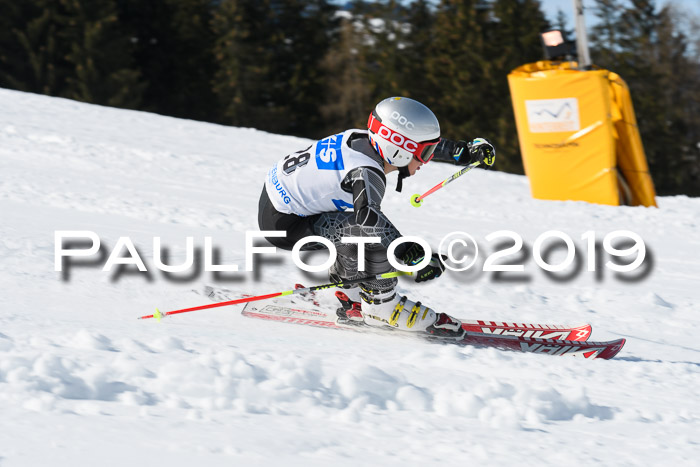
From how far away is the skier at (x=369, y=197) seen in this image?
4016 mm

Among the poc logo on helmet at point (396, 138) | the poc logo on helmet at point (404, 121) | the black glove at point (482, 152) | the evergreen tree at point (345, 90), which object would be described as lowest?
the black glove at point (482, 152)

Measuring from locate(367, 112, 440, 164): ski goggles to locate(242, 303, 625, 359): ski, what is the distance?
0.95 metres

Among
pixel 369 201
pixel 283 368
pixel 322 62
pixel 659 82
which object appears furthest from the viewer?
pixel 322 62

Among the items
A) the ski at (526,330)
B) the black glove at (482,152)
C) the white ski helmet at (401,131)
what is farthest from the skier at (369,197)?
the black glove at (482,152)

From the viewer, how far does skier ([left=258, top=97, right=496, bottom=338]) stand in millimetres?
4016

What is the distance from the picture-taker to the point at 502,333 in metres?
4.42

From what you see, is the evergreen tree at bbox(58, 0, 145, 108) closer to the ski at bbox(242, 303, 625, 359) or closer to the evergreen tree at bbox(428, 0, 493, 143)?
the evergreen tree at bbox(428, 0, 493, 143)

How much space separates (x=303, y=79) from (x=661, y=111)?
47.1 ft

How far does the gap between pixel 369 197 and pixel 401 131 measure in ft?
1.39

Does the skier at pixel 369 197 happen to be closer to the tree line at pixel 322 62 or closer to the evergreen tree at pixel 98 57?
the tree line at pixel 322 62

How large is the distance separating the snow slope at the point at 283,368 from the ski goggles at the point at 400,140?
991 mm

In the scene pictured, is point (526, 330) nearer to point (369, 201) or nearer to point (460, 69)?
point (369, 201)

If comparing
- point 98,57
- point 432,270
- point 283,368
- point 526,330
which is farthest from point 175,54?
point 283,368

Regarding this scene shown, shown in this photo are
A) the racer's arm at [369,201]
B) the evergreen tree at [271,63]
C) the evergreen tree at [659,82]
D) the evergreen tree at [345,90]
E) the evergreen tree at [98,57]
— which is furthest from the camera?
the evergreen tree at [345,90]
